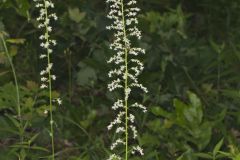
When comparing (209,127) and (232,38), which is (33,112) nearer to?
(209,127)

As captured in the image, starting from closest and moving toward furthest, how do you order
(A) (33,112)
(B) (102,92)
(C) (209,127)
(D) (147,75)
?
(C) (209,127)
(A) (33,112)
(D) (147,75)
(B) (102,92)

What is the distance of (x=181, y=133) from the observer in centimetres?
427

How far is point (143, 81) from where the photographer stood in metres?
5.03

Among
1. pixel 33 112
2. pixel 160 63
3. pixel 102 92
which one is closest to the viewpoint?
pixel 33 112

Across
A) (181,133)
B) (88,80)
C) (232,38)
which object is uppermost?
(232,38)

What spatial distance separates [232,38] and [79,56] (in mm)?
1603

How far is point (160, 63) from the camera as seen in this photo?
18.0ft

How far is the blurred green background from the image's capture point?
4426mm

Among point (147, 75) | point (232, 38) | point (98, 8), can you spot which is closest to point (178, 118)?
point (147, 75)

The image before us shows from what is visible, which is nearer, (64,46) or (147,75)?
(147,75)

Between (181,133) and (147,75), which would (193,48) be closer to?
(147,75)

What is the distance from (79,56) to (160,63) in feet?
2.98

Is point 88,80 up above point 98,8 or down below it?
below

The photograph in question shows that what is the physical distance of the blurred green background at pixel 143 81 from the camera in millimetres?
4426
